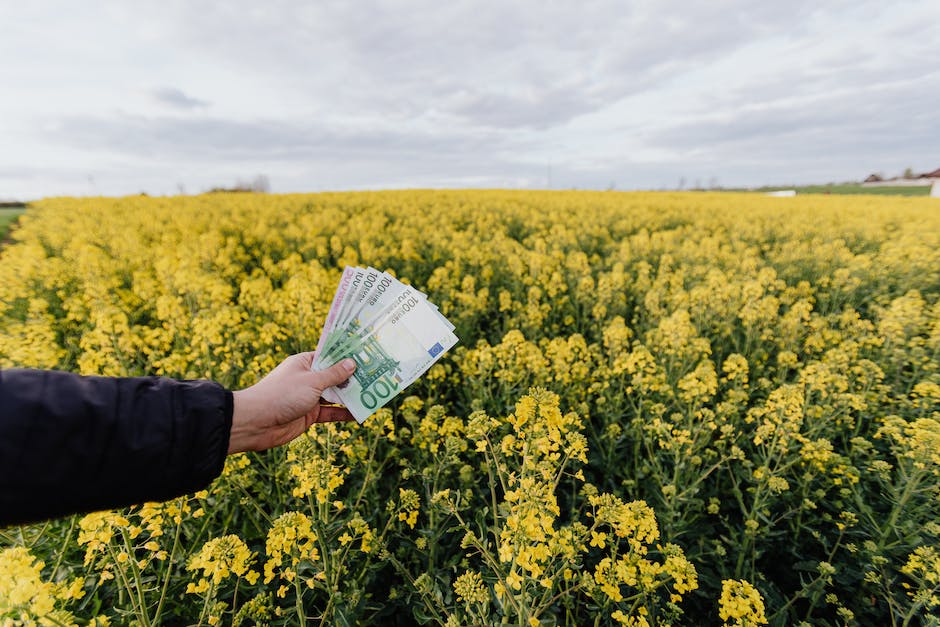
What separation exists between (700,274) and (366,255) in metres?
6.00

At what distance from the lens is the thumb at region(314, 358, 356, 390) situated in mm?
1975

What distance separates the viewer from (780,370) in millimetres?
4227

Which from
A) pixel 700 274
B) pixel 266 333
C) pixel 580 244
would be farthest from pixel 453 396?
pixel 580 244

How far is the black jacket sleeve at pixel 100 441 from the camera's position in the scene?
3.91 feet

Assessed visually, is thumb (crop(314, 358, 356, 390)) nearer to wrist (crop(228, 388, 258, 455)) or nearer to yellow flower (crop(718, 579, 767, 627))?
wrist (crop(228, 388, 258, 455))

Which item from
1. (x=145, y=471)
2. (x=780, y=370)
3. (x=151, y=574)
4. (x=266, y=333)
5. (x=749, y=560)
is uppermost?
(x=145, y=471)

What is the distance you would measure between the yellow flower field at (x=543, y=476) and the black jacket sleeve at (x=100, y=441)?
387mm

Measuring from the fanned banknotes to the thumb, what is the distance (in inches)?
1.7

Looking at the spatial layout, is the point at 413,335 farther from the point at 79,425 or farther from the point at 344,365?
the point at 79,425

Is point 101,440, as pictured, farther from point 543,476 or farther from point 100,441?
point 543,476

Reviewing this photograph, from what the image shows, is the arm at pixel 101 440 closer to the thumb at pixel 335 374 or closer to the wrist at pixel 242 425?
the wrist at pixel 242 425

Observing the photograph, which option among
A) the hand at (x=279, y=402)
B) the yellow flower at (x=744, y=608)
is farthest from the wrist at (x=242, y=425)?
the yellow flower at (x=744, y=608)

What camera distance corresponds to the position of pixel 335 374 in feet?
6.67

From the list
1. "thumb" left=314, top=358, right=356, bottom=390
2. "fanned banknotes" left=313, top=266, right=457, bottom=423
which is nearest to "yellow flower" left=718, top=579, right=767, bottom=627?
"fanned banknotes" left=313, top=266, right=457, bottom=423
